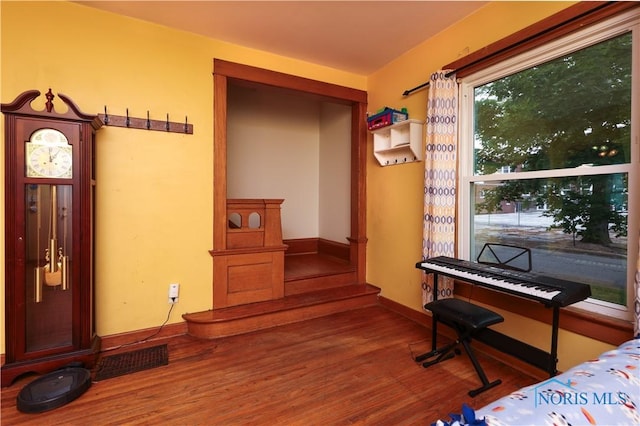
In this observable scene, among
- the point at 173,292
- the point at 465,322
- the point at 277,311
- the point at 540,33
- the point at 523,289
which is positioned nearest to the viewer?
the point at 523,289

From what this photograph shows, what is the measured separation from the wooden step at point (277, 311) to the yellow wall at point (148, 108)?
21 cm

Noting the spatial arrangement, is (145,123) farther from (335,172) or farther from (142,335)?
(335,172)

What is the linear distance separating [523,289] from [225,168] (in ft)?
8.16

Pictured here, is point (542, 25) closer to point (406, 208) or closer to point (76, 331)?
point (406, 208)

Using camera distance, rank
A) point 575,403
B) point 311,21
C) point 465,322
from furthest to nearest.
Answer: point 311,21
point 465,322
point 575,403

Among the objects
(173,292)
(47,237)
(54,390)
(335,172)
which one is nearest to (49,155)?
(47,237)

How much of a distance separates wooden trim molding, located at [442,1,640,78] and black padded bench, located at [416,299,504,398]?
5.85ft

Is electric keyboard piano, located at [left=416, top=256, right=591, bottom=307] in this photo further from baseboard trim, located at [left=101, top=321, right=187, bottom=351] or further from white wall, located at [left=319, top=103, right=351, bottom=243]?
baseboard trim, located at [left=101, top=321, right=187, bottom=351]

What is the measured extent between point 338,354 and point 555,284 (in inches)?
58.9

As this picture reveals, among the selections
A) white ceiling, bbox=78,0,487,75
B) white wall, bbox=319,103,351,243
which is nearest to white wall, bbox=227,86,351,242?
white wall, bbox=319,103,351,243

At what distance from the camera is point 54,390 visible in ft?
5.68

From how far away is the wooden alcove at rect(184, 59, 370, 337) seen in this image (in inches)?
107

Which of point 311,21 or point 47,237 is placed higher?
point 311,21

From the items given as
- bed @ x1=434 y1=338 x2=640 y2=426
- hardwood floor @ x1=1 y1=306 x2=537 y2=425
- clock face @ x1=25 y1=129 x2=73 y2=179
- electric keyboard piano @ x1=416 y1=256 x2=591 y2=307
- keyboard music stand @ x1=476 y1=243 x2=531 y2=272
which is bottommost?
hardwood floor @ x1=1 y1=306 x2=537 y2=425
